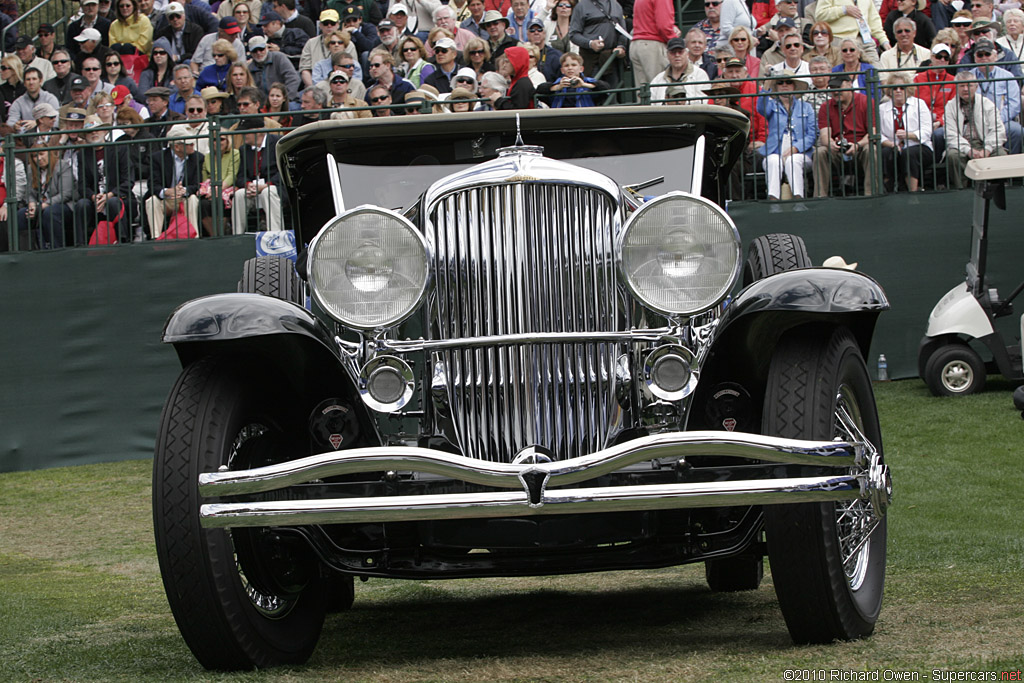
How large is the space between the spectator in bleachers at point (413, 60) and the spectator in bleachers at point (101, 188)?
3157 millimetres

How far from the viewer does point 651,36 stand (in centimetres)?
1320

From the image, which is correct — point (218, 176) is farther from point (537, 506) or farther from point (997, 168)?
point (537, 506)

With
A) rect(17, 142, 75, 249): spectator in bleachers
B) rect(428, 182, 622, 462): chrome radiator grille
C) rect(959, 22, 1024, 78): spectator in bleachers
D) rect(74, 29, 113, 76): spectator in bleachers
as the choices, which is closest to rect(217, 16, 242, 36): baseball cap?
rect(74, 29, 113, 76): spectator in bleachers

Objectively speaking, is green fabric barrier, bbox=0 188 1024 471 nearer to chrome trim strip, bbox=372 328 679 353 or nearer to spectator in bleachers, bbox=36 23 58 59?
spectator in bleachers, bbox=36 23 58 59

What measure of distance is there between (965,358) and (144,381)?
22.6 feet

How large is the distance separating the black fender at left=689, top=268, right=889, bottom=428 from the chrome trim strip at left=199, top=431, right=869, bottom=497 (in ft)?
1.57

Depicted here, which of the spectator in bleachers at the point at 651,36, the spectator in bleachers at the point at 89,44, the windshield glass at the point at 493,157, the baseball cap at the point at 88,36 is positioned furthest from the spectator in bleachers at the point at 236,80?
the windshield glass at the point at 493,157

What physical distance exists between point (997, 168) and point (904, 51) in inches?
88.6

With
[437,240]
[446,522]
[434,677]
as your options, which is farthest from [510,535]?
[437,240]

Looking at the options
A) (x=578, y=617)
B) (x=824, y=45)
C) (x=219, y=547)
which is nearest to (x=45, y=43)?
(x=824, y=45)

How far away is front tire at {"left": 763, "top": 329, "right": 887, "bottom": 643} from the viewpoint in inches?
155

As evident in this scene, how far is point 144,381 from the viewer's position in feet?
37.6

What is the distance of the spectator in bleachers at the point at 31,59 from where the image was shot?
14.9 metres

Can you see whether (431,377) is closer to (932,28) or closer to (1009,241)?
(1009,241)
